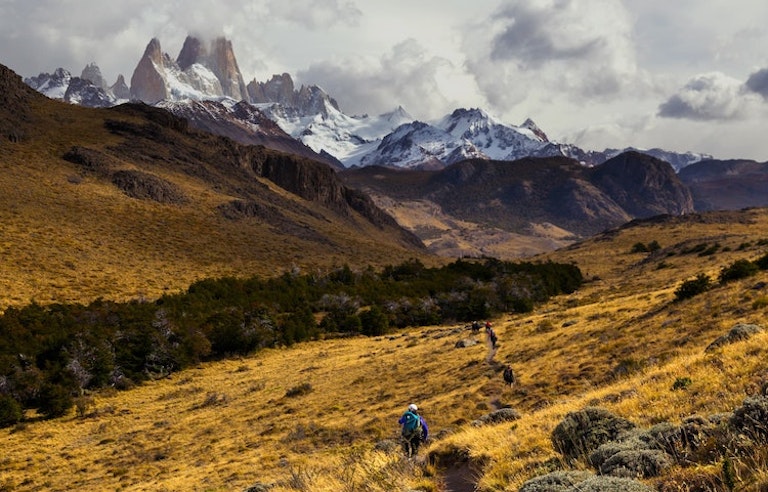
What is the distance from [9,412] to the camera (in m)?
36.1

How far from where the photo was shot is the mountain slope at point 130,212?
2736 inches

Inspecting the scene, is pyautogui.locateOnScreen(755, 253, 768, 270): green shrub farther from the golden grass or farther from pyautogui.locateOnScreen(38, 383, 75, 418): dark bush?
pyautogui.locateOnScreen(38, 383, 75, 418): dark bush

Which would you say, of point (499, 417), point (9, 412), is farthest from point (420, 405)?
point (9, 412)

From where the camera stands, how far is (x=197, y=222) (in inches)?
4144

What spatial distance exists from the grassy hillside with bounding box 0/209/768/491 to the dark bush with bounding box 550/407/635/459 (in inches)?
19.2

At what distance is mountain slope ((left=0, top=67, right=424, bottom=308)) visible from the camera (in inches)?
2736

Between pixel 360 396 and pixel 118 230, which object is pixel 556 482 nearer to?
pixel 360 396

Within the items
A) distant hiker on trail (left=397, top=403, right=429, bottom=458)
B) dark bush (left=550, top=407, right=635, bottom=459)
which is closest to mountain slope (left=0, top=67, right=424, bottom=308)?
distant hiker on trail (left=397, top=403, right=429, bottom=458)

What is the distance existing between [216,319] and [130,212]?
4981cm

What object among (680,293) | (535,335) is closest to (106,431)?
(535,335)

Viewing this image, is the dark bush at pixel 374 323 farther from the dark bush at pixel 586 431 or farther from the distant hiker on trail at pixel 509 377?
the dark bush at pixel 586 431

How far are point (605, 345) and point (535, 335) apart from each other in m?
11.3

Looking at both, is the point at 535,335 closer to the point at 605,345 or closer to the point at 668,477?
the point at 605,345

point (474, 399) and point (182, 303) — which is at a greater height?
point (182, 303)
